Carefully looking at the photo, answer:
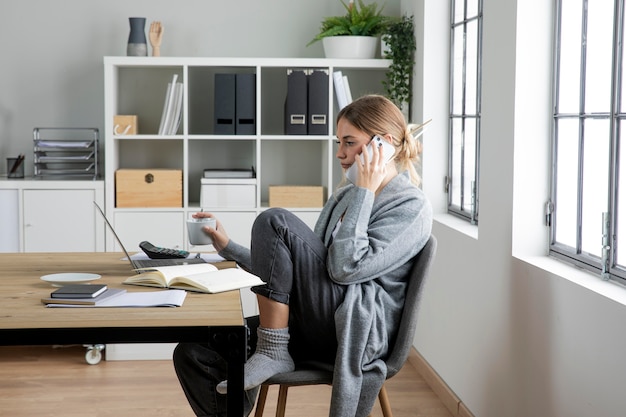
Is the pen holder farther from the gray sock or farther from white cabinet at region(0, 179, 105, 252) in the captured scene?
the gray sock

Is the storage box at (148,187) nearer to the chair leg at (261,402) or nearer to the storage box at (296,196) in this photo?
the storage box at (296,196)

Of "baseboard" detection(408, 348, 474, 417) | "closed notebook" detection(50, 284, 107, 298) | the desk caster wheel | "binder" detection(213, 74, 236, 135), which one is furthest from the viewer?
"binder" detection(213, 74, 236, 135)

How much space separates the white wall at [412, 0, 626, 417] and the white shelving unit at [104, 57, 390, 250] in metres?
1.25

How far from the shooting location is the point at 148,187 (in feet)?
14.1

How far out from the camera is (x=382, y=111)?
248 cm

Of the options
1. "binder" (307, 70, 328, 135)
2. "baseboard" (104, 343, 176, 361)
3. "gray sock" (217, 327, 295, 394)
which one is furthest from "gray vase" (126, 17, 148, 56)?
"gray sock" (217, 327, 295, 394)

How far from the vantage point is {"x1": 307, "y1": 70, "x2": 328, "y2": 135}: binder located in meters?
4.23

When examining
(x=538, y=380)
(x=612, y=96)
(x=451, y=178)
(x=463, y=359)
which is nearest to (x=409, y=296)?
(x=538, y=380)

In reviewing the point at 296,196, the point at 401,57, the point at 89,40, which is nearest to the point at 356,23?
the point at 401,57

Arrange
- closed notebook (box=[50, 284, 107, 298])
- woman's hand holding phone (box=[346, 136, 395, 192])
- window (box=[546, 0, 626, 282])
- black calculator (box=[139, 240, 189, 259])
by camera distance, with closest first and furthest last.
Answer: closed notebook (box=[50, 284, 107, 298])
window (box=[546, 0, 626, 282])
woman's hand holding phone (box=[346, 136, 395, 192])
black calculator (box=[139, 240, 189, 259])

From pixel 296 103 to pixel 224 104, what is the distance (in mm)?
360

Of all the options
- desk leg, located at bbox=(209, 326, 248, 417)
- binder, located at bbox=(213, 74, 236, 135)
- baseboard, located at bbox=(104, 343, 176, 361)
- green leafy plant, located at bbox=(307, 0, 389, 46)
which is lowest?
baseboard, located at bbox=(104, 343, 176, 361)

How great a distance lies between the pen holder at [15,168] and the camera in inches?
171

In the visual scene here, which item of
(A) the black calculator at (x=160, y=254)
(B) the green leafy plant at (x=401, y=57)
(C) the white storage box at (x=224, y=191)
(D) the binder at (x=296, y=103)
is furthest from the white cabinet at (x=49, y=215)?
(A) the black calculator at (x=160, y=254)
